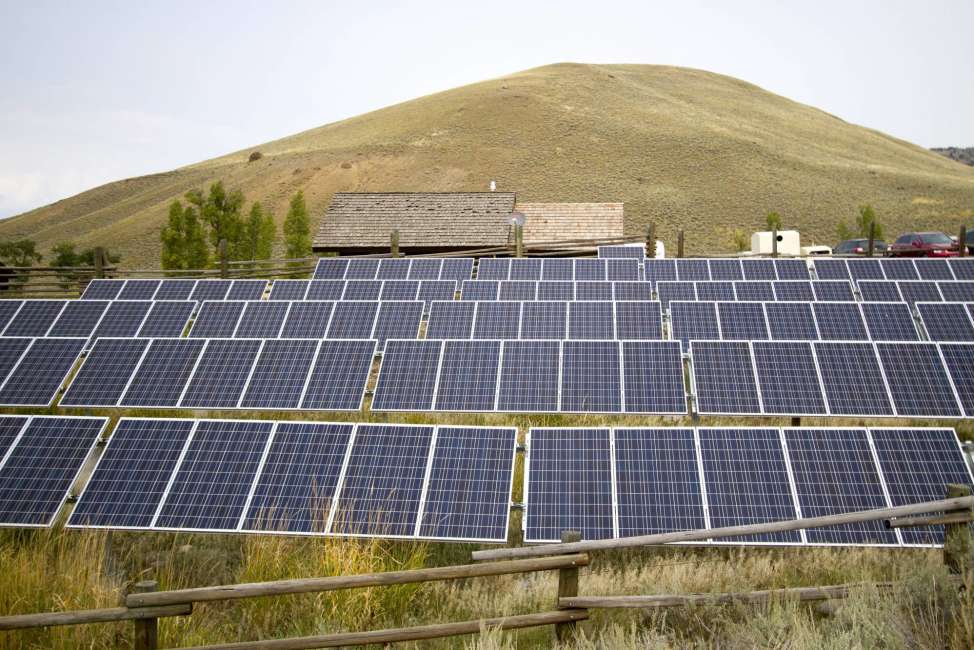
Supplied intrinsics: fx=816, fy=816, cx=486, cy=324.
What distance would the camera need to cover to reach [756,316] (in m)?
16.3

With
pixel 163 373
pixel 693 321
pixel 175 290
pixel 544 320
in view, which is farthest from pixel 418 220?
pixel 163 373

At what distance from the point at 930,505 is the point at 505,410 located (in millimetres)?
6051

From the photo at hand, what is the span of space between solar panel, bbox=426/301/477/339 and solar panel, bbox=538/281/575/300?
4.13m

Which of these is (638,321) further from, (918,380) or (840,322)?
(918,380)

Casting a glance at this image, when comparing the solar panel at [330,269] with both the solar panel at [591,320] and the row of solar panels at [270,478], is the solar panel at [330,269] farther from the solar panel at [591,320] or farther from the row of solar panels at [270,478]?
the row of solar panels at [270,478]

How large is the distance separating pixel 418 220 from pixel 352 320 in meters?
28.3

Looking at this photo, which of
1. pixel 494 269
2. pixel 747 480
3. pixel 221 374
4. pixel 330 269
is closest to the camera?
pixel 747 480

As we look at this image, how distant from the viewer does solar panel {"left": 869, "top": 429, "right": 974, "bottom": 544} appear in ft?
28.7

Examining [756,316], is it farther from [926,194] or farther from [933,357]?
[926,194]

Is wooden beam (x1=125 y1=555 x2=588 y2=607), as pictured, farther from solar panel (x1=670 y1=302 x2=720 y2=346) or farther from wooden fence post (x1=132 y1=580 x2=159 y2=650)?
solar panel (x1=670 y1=302 x2=720 y2=346)

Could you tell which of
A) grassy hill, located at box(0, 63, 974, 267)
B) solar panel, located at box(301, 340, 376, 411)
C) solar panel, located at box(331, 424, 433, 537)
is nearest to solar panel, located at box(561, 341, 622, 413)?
A: solar panel, located at box(331, 424, 433, 537)

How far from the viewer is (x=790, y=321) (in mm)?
16016

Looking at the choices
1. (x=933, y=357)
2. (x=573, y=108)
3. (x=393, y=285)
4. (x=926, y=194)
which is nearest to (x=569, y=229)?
(x=393, y=285)

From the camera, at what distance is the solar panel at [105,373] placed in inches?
515
